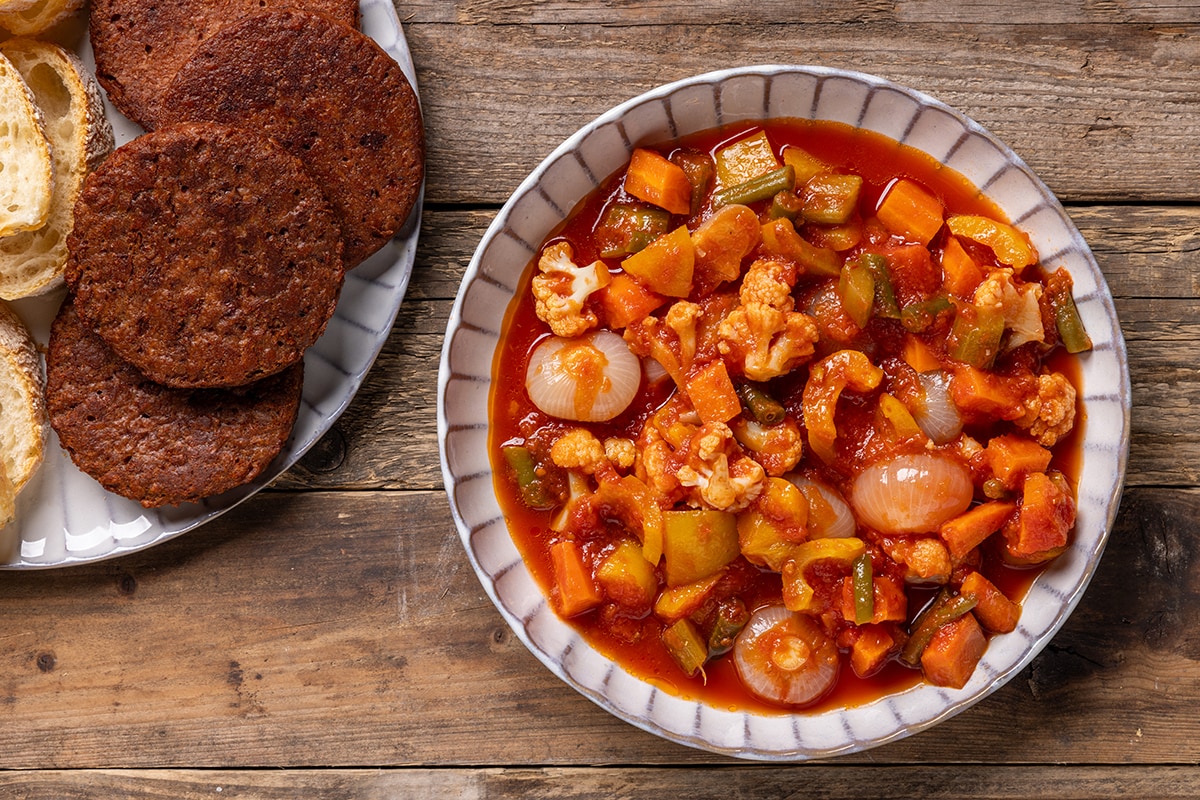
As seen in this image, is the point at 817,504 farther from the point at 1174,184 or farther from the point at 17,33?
the point at 17,33

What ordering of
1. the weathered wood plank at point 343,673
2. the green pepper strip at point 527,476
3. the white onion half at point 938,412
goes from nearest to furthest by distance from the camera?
the white onion half at point 938,412, the green pepper strip at point 527,476, the weathered wood plank at point 343,673

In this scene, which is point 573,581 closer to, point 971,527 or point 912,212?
point 971,527

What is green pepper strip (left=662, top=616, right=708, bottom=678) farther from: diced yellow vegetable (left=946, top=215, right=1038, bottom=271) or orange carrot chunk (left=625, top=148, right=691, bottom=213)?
diced yellow vegetable (left=946, top=215, right=1038, bottom=271)

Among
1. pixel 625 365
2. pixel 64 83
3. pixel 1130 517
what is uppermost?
pixel 64 83

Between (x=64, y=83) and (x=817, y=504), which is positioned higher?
(x=64, y=83)

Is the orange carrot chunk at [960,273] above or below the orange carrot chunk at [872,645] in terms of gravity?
above

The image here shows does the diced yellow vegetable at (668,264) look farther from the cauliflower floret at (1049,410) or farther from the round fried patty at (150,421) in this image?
the round fried patty at (150,421)

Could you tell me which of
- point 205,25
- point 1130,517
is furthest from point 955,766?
point 205,25

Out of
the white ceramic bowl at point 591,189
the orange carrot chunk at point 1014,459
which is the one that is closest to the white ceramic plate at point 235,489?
the white ceramic bowl at point 591,189
